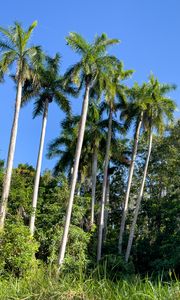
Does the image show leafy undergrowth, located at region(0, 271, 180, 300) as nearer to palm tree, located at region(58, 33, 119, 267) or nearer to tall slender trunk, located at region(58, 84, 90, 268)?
tall slender trunk, located at region(58, 84, 90, 268)

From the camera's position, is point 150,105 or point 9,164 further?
point 150,105

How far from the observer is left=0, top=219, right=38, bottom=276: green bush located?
21.0 metres

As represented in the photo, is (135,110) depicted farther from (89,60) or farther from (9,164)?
(9,164)

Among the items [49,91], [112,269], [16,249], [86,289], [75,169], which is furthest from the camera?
[49,91]

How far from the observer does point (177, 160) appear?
42.1 m

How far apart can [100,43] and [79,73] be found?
91.8 inches

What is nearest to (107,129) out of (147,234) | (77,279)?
(147,234)

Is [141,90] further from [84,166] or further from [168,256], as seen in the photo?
[168,256]

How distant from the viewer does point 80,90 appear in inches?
1220

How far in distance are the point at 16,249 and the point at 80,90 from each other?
12.5 meters

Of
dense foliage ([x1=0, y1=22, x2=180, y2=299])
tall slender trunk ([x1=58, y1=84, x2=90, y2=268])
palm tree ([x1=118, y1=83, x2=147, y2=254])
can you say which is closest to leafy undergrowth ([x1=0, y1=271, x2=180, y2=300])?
dense foliage ([x1=0, y1=22, x2=180, y2=299])

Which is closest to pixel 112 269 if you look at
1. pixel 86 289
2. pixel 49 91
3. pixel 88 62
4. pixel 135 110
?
pixel 86 289

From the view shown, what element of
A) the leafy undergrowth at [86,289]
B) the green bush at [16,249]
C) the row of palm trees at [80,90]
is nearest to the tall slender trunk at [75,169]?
the row of palm trees at [80,90]

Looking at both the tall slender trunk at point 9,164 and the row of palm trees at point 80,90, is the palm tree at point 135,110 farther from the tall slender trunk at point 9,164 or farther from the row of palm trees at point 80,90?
the tall slender trunk at point 9,164
